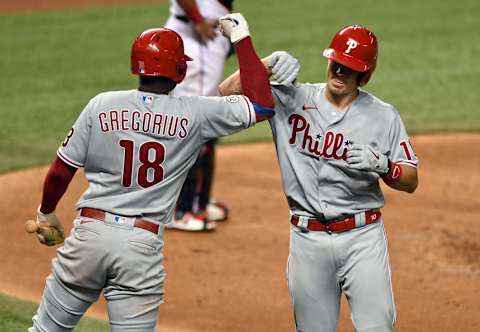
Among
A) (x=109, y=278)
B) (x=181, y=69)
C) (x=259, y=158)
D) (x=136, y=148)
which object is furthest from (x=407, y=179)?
(x=259, y=158)

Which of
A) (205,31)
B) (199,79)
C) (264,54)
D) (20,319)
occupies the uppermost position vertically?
(205,31)

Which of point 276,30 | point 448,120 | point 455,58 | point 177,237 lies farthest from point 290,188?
point 276,30

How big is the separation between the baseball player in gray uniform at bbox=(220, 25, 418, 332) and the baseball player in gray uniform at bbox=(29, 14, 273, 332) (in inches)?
18.6

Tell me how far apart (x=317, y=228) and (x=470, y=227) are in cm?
382

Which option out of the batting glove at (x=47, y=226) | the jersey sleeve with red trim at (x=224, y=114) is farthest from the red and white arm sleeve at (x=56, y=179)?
the jersey sleeve with red trim at (x=224, y=114)

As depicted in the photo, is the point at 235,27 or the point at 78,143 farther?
the point at 235,27

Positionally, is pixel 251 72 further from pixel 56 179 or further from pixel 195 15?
pixel 195 15

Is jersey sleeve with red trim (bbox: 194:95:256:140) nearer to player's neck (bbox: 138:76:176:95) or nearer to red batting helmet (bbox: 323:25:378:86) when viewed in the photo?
player's neck (bbox: 138:76:176:95)

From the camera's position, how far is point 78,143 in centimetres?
511

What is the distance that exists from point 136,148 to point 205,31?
380 centimetres

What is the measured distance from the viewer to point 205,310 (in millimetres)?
7180

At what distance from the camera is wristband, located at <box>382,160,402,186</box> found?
5277mm

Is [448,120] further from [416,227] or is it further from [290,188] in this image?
[290,188]

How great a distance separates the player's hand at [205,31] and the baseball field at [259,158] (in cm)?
156
